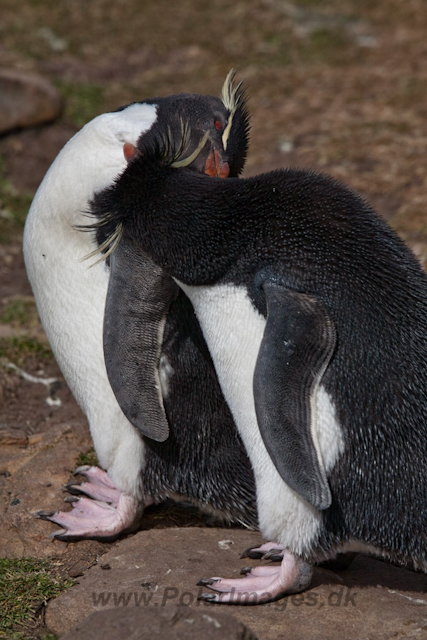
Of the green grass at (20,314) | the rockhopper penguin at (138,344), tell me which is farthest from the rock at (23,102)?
the rockhopper penguin at (138,344)

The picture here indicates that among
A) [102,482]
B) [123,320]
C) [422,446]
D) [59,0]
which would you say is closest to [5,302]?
[102,482]

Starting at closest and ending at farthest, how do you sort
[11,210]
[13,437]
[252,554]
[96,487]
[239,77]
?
[252,554] → [96,487] → [13,437] → [11,210] → [239,77]

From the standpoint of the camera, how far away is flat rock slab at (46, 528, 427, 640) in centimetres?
257

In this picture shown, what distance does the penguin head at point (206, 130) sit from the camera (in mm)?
3168

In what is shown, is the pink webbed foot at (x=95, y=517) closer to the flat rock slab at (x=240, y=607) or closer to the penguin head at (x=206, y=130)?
the flat rock slab at (x=240, y=607)

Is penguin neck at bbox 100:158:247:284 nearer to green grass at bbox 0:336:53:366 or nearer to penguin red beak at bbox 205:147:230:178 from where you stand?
penguin red beak at bbox 205:147:230:178

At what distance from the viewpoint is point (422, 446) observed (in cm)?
261

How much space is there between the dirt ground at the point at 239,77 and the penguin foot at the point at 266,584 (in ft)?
4.20

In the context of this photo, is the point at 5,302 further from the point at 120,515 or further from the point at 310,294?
the point at 310,294

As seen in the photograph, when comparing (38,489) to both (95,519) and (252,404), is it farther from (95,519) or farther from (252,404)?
(252,404)

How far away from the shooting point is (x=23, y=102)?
7.92 m

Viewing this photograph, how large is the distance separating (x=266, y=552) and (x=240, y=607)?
31 cm

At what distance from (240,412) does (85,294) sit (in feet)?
2.82

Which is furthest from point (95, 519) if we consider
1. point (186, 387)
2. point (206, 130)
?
point (206, 130)
